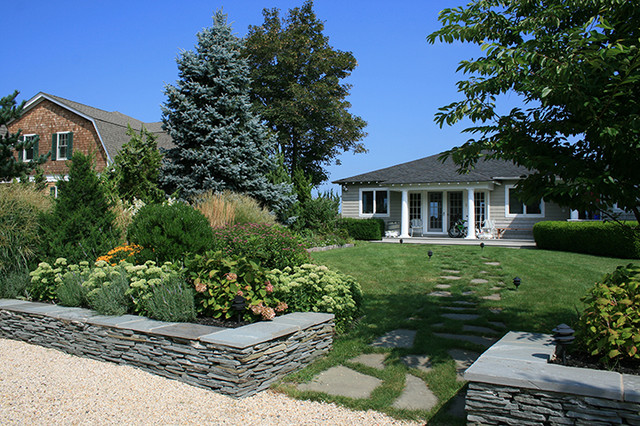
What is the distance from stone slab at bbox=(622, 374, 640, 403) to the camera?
7.79 ft

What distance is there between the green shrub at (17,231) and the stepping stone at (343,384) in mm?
5199

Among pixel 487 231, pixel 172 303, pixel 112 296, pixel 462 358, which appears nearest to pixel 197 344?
pixel 172 303

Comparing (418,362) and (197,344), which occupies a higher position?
(197,344)

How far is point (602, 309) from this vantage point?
310cm

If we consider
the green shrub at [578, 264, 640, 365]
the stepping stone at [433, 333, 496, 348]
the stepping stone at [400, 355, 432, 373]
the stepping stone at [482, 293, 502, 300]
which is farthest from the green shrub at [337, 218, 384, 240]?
the green shrub at [578, 264, 640, 365]

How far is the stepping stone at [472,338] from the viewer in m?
4.59

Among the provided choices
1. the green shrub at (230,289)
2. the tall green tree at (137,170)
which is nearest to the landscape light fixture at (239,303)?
the green shrub at (230,289)

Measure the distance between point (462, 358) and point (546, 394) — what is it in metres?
1.64

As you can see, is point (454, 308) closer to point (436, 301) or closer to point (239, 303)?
point (436, 301)

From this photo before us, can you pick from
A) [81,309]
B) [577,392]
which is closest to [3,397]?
[81,309]

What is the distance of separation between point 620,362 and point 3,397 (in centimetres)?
472

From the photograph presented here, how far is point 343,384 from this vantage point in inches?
148

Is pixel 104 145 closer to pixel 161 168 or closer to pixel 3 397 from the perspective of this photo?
pixel 161 168

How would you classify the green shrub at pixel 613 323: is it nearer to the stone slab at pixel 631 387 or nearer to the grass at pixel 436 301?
the stone slab at pixel 631 387
